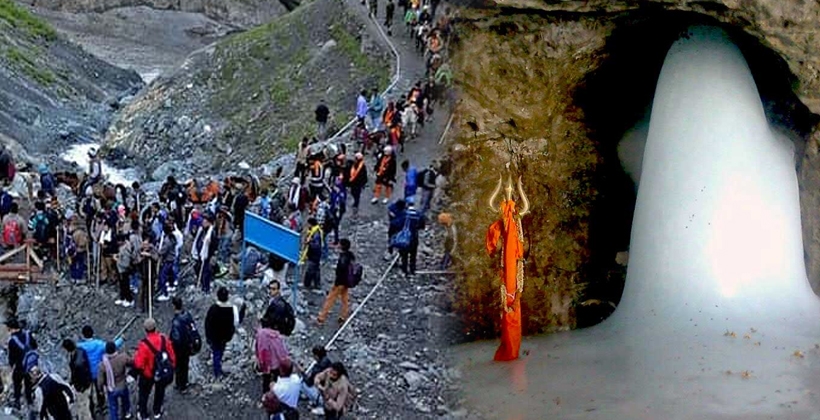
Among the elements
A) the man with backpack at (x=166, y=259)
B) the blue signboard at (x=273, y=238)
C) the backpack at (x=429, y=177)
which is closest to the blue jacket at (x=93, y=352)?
the blue signboard at (x=273, y=238)

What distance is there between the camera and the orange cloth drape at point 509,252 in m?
9.87

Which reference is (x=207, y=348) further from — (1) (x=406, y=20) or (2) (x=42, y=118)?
(2) (x=42, y=118)

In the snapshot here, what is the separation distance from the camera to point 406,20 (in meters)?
27.0

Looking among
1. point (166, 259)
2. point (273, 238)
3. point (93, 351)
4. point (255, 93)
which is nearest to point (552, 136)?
point (273, 238)

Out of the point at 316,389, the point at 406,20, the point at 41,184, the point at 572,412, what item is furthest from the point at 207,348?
the point at 406,20

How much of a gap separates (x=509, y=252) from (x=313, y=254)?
338 centimetres

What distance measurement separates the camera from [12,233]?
1562 centimetres

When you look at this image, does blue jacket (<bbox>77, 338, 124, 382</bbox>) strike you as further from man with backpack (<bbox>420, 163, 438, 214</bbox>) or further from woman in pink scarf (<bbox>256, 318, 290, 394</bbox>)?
man with backpack (<bbox>420, 163, 438, 214</bbox>)

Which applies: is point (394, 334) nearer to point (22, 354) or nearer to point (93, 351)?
point (93, 351)

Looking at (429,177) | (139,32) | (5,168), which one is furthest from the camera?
(139,32)

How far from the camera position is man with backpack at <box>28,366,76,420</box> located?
10922 millimetres

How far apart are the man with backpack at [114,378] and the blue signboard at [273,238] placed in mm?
2055

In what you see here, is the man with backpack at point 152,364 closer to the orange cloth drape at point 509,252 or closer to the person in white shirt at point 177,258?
the orange cloth drape at point 509,252

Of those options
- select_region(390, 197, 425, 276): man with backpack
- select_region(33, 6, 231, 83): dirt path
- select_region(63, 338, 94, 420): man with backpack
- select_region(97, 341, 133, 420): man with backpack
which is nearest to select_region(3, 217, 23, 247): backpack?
select_region(63, 338, 94, 420): man with backpack
